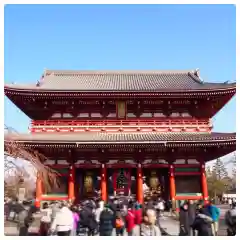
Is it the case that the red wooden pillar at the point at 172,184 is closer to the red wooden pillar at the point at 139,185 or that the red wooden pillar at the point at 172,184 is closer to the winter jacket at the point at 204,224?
the red wooden pillar at the point at 139,185

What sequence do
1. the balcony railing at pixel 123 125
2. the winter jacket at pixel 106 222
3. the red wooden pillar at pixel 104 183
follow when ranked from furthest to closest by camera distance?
the balcony railing at pixel 123 125 → the red wooden pillar at pixel 104 183 → the winter jacket at pixel 106 222

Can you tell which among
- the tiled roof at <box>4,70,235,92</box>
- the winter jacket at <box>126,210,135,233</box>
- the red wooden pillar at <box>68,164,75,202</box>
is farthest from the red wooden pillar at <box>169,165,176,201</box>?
the winter jacket at <box>126,210,135,233</box>

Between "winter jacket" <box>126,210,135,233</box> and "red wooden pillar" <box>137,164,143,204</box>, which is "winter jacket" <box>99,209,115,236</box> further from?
"red wooden pillar" <box>137,164,143,204</box>

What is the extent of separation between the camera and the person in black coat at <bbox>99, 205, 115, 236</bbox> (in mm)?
8680

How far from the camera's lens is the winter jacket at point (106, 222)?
868 cm

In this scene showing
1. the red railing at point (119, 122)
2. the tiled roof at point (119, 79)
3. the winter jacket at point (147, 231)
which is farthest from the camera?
the tiled roof at point (119, 79)

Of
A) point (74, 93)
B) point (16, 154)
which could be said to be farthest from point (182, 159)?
point (16, 154)

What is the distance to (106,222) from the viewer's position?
8.70 m

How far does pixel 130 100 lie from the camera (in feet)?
58.9

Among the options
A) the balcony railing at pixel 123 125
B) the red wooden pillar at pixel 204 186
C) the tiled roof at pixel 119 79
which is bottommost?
the red wooden pillar at pixel 204 186

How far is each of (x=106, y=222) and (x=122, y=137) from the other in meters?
8.03

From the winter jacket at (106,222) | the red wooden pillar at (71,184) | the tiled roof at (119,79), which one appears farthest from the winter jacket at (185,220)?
the tiled roof at (119,79)

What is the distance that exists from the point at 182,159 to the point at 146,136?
118 inches

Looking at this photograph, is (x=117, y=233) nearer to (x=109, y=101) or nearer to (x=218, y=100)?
(x=109, y=101)
